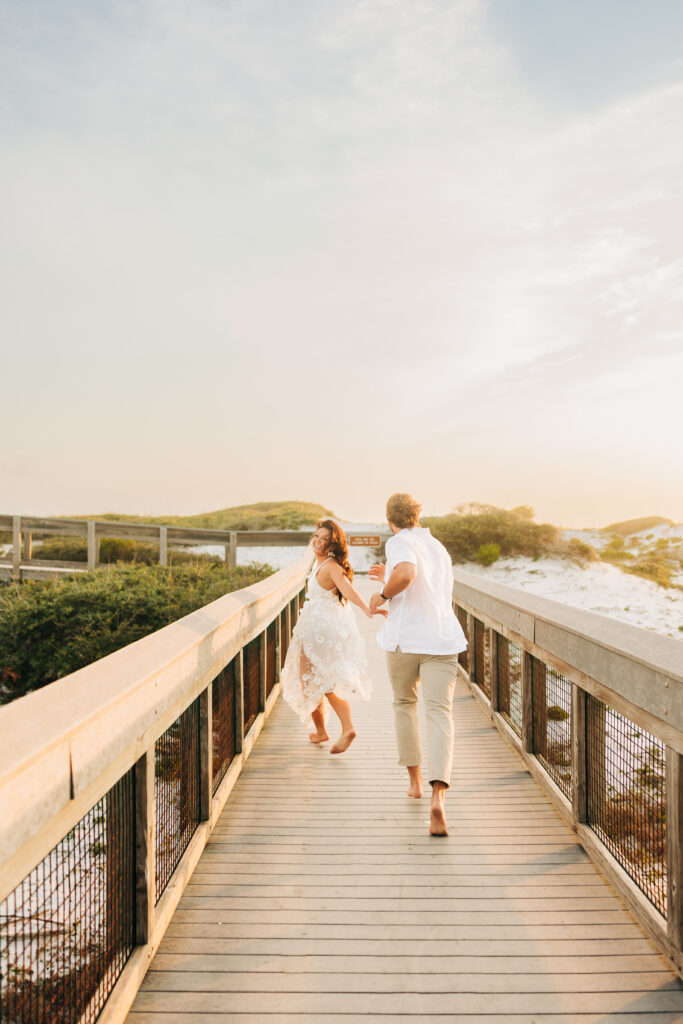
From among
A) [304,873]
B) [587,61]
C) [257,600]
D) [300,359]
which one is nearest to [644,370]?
[587,61]

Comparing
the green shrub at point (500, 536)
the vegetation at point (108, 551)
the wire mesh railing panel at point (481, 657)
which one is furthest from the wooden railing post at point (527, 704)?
the green shrub at point (500, 536)

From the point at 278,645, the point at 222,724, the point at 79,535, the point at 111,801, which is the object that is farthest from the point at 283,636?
the point at 79,535

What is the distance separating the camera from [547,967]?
80.7 inches

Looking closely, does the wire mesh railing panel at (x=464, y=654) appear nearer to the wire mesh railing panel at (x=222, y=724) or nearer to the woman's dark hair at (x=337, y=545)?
the woman's dark hair at (x=337, y=545)

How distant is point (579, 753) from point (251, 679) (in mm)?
2464

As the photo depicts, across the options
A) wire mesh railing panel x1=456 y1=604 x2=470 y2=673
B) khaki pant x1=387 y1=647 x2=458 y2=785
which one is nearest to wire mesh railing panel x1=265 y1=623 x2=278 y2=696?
wire mesh railing panel x1=456 y1=604 x2=470 y2=673

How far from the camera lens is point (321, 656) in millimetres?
4320

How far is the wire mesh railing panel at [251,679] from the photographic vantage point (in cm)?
438

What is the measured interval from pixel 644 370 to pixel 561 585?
9.91m

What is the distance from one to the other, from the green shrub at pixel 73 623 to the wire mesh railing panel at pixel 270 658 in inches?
165

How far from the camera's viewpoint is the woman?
4.27 metres

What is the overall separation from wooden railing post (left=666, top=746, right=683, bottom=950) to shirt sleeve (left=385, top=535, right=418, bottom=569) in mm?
1565

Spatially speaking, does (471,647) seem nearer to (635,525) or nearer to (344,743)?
(344,743)

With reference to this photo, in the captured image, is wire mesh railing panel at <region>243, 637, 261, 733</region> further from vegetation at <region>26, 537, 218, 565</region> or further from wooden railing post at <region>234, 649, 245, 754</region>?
vegetation at <region>26, 537, 218, 565</region>
